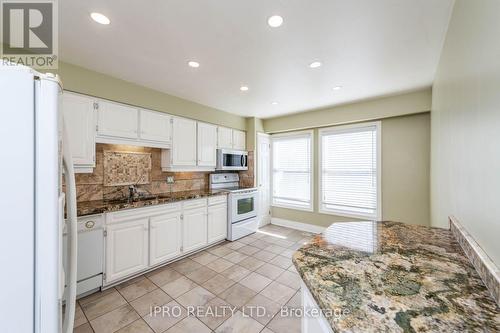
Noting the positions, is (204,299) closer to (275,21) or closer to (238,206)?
(238,206)

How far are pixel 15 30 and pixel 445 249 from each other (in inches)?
140

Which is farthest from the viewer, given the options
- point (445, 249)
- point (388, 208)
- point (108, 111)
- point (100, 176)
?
point (388, 208)

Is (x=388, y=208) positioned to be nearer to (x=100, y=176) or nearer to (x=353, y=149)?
(x=353, y=149)

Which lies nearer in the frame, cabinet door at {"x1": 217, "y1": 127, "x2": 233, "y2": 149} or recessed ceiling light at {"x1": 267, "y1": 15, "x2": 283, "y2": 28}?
recessed ceiling light at {"x1": 267, "y1": 15, "x2": 283, "y2": 28}

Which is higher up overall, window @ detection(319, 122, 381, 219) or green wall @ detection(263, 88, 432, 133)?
green wall @ detection(263, 88, 432, 133)

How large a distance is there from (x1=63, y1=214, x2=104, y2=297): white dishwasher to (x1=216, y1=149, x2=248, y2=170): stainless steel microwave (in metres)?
2.13

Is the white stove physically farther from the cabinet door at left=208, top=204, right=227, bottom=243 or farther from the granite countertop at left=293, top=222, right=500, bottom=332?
the granite countertop at left=293, top=222, right=500, bottom=332

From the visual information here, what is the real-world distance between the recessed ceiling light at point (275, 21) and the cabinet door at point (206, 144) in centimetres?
228

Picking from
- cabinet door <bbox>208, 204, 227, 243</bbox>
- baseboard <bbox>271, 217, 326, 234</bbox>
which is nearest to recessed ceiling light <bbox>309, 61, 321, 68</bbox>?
cabinet door <bbox>208, 204, 227, 243</bbox>

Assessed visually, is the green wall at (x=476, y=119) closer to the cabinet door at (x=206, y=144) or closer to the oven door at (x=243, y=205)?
the oven door at (x=243, y=205)

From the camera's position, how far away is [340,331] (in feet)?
1.88

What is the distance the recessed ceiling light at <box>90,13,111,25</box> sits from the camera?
151 centimetres

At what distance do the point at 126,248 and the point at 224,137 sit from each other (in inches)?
98.9

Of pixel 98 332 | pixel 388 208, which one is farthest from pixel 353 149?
pixel 98 332
